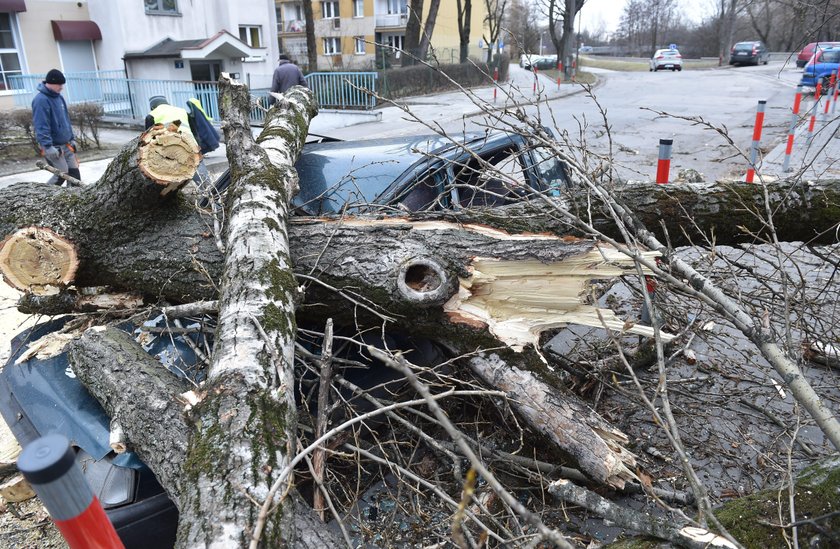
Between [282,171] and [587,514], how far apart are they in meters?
2.65

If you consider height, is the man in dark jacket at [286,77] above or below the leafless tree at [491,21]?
below

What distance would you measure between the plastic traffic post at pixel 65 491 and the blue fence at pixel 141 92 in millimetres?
15006

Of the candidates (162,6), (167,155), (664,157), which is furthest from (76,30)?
(664,157)

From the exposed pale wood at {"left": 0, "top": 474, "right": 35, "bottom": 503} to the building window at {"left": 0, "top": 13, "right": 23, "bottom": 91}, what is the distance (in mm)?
20157

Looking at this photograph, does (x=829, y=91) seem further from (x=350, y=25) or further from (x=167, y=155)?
(x=350, y=25)

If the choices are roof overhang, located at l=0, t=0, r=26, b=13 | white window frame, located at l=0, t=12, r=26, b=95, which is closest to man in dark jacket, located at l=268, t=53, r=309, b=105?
roof overhang, located at l=0, t=0, r=26, b=13

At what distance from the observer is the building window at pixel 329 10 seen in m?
44.1

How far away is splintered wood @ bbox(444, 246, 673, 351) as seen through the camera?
3061 mm

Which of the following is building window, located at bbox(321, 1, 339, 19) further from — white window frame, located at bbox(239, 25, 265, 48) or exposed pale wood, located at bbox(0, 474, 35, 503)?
exposed pale wood, located at bbox(0, 474, 35, 503)

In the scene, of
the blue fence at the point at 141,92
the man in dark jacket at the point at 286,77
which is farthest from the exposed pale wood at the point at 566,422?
the blue fence at the point at 141,92

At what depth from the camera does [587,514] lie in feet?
9.70

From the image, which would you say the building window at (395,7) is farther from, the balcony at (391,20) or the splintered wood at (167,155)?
the splintered wood at (167,155)

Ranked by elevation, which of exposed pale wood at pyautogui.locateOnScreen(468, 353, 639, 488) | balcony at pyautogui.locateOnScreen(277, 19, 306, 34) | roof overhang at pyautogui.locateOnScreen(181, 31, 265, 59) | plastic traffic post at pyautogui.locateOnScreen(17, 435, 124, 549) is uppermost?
balcony at pyautogui.locateOnScreen(277, 19, 306, 34)

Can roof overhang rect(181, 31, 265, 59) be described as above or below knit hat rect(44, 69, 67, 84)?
above
